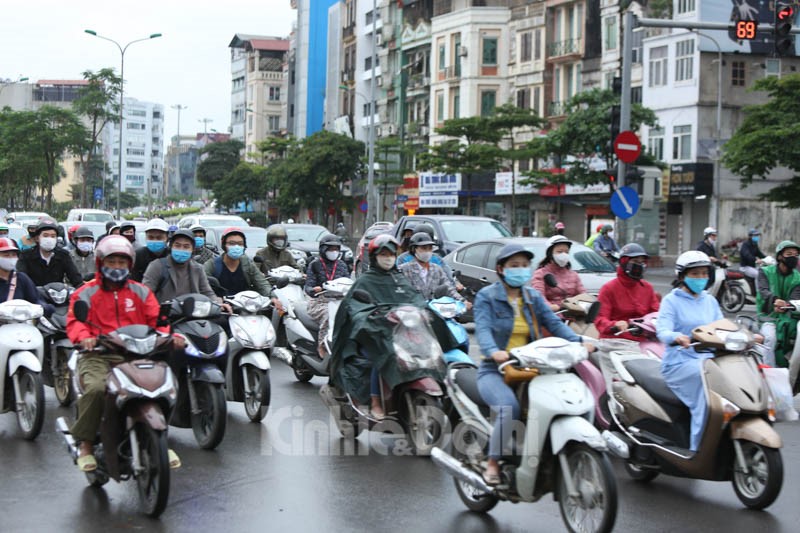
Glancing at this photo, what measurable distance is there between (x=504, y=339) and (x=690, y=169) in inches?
1559

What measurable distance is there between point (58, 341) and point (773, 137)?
26036 mm

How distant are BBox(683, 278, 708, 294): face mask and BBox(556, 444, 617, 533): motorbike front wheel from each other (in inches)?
81.8

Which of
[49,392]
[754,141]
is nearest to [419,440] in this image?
[49,392]

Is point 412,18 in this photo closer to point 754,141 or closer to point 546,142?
point 546,142

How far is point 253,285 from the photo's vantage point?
1066 centimetres

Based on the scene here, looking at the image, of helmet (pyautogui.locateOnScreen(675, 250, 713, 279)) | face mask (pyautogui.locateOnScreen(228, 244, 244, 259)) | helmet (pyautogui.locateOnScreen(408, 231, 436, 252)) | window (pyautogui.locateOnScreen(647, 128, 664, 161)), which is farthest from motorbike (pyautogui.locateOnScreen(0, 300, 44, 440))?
window (pyautogui.locateOnScreen(647, 128, 664, 161))

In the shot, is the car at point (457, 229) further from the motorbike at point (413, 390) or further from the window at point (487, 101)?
the window at point (487, 101)

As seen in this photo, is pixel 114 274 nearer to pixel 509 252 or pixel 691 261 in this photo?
pixel 509 252

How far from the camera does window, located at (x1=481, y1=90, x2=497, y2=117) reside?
60.1 meters

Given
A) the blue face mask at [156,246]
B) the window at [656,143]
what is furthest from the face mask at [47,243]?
the window at [656,143]

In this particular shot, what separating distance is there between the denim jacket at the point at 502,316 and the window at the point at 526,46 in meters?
51.3

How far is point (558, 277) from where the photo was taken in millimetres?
10789

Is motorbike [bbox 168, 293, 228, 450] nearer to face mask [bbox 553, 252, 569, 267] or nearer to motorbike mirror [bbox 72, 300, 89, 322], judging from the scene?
motorbike mirror [bbox 72, 300, 89, 322]

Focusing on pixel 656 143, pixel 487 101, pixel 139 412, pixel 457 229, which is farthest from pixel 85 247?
pixel 487 101
